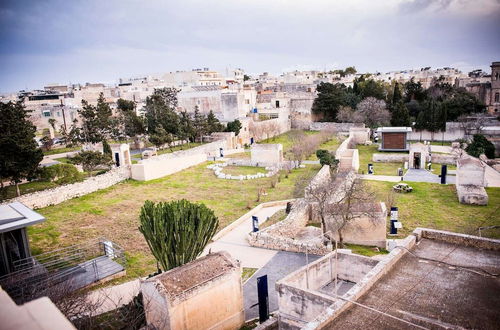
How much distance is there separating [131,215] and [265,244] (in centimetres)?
964

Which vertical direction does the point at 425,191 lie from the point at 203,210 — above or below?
below

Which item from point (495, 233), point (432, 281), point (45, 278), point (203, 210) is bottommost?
point (495, 233)

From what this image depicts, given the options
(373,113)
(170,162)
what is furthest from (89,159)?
(373,113)

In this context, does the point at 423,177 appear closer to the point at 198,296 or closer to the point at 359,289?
the point at 359,289

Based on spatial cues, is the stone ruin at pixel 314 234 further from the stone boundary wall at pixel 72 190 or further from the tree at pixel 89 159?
the tree at pixel 89 159

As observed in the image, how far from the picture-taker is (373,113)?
52.3 m

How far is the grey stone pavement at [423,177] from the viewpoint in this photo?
92.3 feet

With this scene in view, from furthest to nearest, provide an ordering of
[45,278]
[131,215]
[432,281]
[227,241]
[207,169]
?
[207,169] → [131,215] → [227,241] → [45,278] → [432,281]

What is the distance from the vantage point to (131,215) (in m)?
22.2

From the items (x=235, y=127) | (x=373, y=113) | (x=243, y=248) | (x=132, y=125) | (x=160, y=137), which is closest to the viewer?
(x=243, y=248)

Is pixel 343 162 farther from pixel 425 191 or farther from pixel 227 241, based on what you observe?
pixel 227 241

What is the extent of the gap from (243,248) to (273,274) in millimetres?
3007

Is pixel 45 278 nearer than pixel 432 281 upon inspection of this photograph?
No

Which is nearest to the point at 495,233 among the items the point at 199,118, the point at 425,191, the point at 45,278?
the point at 425,191
